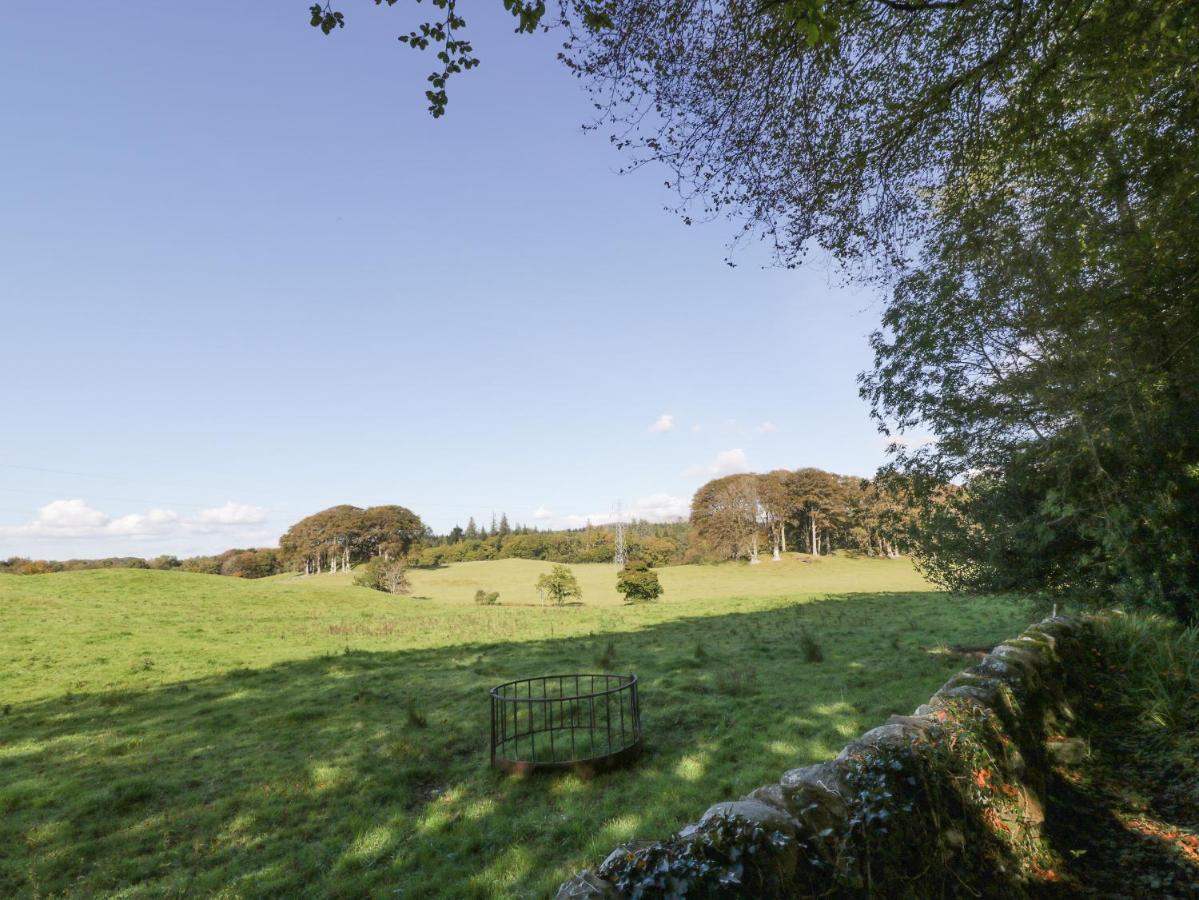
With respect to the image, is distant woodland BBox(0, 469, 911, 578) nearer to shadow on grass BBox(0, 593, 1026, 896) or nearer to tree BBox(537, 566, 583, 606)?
tree BBox(537, 566, 583, 606)

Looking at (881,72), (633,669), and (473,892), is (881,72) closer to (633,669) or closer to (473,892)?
(473,892)

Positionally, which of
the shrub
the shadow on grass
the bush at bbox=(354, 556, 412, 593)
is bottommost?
the shadow on grass

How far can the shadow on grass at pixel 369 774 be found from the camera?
5512 mm

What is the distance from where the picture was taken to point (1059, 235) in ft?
27.1

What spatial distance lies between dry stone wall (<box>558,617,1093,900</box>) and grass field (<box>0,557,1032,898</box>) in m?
2.98

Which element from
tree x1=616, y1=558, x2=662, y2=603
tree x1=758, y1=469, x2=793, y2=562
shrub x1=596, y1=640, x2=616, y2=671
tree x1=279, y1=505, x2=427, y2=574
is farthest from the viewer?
tree x1=279, y1=505, x2=427, y2=574

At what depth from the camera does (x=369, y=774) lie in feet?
25.1

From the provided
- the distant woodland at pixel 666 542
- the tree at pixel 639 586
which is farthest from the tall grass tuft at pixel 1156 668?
the distant woodland at pixel 666 542

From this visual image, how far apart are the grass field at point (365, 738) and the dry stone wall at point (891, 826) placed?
298 centimetres

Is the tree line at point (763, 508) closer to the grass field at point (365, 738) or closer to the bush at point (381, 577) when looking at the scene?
the bush at point (381, 577)

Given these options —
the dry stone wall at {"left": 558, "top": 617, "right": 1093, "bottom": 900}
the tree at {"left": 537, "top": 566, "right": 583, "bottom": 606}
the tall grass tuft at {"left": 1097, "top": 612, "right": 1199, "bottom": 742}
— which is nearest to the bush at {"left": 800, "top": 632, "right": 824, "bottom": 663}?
the tall grass tuft at {"left": 1097, "top": 612, "right": 1199, "bottom": 742}

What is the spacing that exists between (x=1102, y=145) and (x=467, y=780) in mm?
10516

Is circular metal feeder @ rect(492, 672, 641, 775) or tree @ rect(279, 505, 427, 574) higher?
tree @ rect(279, 505, 427, 574)

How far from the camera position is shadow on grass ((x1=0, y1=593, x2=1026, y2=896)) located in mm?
5512
